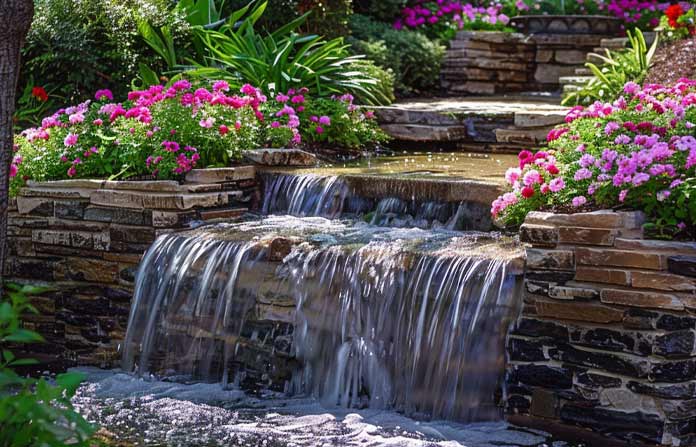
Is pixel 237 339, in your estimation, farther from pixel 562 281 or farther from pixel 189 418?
pixel 562 281

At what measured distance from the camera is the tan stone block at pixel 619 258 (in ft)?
15.2

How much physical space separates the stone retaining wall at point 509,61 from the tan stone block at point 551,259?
684 centimetres

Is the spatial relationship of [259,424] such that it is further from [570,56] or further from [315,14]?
[570,56]

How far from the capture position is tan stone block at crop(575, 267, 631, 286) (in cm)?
470

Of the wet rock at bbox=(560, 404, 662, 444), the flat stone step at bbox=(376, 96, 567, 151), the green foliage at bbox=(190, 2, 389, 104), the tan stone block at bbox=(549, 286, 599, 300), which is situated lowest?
the wet rock at bbox=(560, 404, 662, 444)

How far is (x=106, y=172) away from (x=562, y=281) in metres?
3.16

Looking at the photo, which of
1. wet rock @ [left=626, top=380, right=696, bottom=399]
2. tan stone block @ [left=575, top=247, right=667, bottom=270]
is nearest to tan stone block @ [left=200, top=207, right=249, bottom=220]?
tan stone block @ [left=575, top=247, right=667, bottom=270]

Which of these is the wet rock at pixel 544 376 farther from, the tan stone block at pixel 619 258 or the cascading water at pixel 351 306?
the tan stone block at pixel 619 258

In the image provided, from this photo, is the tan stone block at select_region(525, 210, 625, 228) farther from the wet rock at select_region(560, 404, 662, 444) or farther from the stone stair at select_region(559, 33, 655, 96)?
the stone stair at select_region(559, 33, 655, 96)

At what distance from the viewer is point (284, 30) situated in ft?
31.2

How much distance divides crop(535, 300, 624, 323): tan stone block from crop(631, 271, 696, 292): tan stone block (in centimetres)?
15

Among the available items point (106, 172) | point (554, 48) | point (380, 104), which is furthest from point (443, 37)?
point (106, 172)

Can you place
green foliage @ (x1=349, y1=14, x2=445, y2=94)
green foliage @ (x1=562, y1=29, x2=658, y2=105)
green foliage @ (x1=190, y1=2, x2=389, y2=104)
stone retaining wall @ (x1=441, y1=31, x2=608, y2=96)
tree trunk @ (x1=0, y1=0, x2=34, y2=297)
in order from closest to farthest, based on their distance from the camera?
tree trunk @ (x1=0, y1=0, x2=34, y2=297), green foliage @ (x1=190, y1=2, x2=389, y2=104), green foliage @ (x1=562, y1=29, x2=658, y2=105), green foliage @ (x1=349, y1=14, x2=445, y2=94), stone retaining wall @ (x1=441, y1=31, x2=608, y2=96)

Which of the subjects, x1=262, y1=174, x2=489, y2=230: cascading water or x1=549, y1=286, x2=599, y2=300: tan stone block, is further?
x1=262, y1=174, x2=489, y2=230: cascading water
